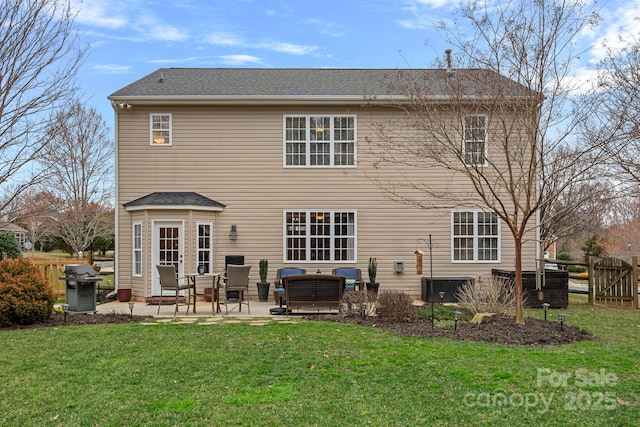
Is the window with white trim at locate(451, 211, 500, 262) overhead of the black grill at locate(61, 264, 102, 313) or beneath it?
overhead

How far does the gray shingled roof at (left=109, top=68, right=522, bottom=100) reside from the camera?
12.9 metres

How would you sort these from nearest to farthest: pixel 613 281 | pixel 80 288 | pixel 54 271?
pixel 80 288, pixel 613 281, pixel 54 271

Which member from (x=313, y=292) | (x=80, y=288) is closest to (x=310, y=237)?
(x=313, y=292)

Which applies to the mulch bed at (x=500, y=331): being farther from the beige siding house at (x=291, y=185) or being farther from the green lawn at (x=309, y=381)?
the beige siding house at (x=291, y=185)

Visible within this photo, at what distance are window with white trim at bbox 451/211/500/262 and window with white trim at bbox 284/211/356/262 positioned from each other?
111 inches

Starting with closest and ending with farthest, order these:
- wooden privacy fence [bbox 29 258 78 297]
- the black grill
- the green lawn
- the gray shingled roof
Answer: the green lawn < the black grill < the gray shingled roof < wooden privacy fence [bbox 29 258 78 297]

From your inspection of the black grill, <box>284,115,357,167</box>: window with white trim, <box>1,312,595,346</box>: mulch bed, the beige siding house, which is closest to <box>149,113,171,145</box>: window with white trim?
the beige siding house

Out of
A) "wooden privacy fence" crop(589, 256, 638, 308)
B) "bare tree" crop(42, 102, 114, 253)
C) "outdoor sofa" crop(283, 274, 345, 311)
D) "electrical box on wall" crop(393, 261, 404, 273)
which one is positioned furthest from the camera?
"bare tree" crop(42, 102, 114, 253)

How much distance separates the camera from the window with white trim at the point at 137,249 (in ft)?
41.7

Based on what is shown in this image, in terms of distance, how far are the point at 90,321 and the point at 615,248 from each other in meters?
24.7

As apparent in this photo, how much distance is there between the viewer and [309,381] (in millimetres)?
5148

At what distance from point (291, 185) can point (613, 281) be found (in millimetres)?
8661

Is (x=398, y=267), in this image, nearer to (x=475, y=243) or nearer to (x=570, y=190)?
(x=475, y=243)

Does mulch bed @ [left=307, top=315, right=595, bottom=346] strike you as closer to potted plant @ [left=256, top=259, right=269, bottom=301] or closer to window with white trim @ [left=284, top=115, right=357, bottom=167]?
potted plant @ [left=256, top=259, right=269, bottom=301]
